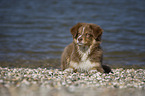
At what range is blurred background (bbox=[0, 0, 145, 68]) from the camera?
1405 centimetres

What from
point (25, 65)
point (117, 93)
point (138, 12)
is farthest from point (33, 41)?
point (138, 12)

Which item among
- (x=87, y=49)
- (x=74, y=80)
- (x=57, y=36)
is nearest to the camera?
(x=74, y=80)

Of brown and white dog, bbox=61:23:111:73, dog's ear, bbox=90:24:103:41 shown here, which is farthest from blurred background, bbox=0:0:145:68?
dog's ear, bbox=90:24:103:41

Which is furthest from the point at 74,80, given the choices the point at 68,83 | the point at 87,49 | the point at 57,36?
the point at 57,36

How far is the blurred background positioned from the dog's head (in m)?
3.77

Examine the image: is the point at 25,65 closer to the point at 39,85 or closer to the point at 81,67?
the point at 81,67

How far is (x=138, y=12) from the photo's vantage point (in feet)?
102

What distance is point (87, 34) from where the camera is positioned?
883 centimetres

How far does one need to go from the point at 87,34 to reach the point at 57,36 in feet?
38.9

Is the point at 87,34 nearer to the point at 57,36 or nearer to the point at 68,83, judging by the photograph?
the point at 68,83

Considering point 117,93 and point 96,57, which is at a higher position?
point 96,57

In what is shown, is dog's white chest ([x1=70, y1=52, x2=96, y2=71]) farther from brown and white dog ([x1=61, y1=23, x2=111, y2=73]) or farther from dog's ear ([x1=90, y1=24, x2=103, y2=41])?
dog's ear ([x1=90, y1=24, x2=103, y2=41])

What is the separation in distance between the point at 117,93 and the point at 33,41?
12.8 m

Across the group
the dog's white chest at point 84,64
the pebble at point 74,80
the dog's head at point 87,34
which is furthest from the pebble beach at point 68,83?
the dog's head at point 87,34
